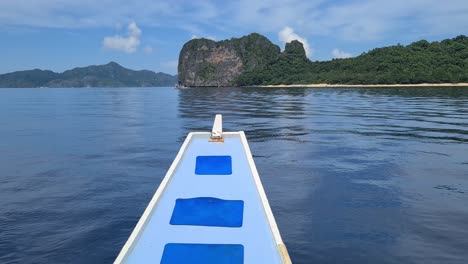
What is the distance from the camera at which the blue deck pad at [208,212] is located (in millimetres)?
6277

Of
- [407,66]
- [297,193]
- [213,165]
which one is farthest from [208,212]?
[407,66]

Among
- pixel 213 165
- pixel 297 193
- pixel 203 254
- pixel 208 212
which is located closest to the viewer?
pixel 203 254

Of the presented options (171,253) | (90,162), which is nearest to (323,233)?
(171,253)

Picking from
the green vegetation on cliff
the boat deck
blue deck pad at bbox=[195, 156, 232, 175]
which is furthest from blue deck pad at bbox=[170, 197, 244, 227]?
the green vegetation on cliff

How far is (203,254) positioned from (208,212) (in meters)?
1.33

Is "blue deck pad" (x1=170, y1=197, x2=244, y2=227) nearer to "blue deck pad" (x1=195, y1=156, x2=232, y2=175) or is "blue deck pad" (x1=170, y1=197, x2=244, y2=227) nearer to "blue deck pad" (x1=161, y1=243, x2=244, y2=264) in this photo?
"blue deck pad" (x1=161, y1=243, x2=244, y2=264)

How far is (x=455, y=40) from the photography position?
171375mm

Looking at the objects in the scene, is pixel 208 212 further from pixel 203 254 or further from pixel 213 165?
pixel 213 165

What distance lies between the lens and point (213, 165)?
9078 millimetres

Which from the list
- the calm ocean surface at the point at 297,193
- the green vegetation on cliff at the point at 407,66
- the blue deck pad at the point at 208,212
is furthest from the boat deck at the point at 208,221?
the green vegetation on cliff at the point at 407,66

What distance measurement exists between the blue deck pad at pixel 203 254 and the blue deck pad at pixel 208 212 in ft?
2.25

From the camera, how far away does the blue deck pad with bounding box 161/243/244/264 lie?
5.17 meters

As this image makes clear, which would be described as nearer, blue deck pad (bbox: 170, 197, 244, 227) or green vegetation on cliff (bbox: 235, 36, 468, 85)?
blue deck pad (bbox: 170, 197, 244, 227)

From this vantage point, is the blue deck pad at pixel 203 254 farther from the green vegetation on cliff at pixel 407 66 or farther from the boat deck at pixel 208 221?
the green vegetation on cliff at pixel 407 66
